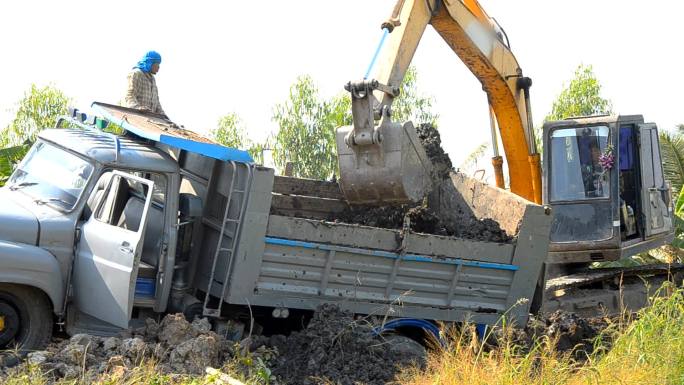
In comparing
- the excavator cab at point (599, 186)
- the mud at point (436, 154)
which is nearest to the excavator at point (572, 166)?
the excavator cab at point (599, 186)

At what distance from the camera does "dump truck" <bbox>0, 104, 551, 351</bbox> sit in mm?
7164

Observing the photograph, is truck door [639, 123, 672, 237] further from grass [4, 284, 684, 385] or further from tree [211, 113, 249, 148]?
tree [211, 113, 249, 148]

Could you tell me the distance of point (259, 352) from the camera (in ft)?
25.0

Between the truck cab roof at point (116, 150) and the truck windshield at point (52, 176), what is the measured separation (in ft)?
0.29

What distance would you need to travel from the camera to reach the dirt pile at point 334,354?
737 cm

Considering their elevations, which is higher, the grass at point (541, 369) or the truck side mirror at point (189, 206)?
the truck side mirror at point (189, 206)

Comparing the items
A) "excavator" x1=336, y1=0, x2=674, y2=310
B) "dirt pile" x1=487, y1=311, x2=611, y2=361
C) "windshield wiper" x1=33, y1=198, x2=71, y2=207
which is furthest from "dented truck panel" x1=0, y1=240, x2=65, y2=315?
"excavator" x1=336, y1=0, x2=674, y2=310

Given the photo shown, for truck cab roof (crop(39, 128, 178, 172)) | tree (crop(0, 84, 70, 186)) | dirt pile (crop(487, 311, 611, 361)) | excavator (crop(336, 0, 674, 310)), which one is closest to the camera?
truck cab roof (crop(39, 128, 178, 172))

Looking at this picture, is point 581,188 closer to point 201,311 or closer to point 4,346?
point 201,311

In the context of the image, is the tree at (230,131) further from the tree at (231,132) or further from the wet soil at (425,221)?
the wet soil at (425,221)

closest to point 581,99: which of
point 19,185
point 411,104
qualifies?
point 411,104

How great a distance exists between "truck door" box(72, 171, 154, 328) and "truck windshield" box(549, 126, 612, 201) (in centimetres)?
627

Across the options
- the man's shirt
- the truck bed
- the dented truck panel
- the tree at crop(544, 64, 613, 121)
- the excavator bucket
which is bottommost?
the dented truck panel

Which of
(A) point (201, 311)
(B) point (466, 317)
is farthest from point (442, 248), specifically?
(A) point (201, 311)
